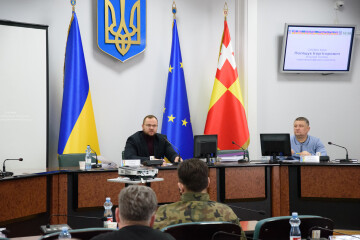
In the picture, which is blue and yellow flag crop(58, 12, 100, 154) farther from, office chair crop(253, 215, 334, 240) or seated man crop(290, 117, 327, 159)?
office chair crop(253, 215, 334, 240)

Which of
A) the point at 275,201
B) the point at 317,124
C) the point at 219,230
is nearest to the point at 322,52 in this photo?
the point at 317,124

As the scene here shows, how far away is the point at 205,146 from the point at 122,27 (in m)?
2.43

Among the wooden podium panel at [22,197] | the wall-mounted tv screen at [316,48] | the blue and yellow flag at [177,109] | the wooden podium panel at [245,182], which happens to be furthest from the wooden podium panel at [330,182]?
the wooden podium panel at [22,197]

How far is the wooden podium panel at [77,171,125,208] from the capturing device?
4867 millimetres

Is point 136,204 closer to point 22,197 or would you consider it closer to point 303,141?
point 22,197

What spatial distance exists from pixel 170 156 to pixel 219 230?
363 centimetres

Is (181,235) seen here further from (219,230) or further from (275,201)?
(275,201)

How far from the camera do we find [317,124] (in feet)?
25.5

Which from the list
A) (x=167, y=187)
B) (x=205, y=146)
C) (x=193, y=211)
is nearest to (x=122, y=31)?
(x=205, y=146)

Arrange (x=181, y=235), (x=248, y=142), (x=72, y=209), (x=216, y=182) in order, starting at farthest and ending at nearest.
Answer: (x=248, y=142)
(x=216, y=182)
(x=72, y=209)
(x=181, y=235)

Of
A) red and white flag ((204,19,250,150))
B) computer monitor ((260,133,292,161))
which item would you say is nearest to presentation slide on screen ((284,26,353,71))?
red and white flag ((204,19,250,150))

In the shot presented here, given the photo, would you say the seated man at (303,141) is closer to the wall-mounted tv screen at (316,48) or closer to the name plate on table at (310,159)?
the name plate on table at (310,159)

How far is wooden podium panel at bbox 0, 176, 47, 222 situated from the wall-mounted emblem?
Answer: 8.62 feet

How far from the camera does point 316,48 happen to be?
24.6ft
